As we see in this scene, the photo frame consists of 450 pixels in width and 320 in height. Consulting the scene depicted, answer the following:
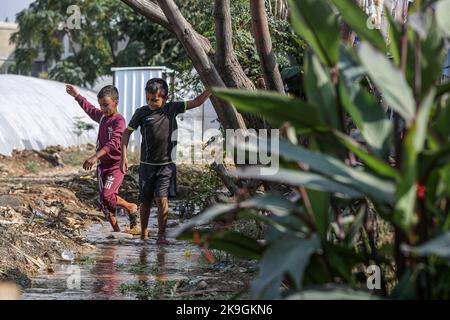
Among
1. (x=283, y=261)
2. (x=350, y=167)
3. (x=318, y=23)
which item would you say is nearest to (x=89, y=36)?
(x=318, y=23)

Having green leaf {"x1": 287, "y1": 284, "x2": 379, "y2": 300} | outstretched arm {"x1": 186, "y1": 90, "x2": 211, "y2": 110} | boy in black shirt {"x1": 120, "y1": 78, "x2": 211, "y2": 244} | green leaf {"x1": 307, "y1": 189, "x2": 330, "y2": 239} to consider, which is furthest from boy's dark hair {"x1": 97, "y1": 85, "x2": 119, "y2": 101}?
green leaf {"x1": 287, "y1": 284, "x2": 379, "y2": 300}

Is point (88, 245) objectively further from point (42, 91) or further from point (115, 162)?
point (42, 91)

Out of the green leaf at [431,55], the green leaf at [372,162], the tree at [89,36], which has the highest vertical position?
the tree at [89,36]

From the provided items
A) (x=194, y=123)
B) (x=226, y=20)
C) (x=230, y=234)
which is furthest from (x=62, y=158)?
(x=230, y=234)

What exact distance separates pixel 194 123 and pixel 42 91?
5410 millimetres

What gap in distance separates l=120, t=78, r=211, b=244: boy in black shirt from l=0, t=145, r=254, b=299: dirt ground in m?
0.81

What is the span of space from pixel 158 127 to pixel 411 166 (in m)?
6.43

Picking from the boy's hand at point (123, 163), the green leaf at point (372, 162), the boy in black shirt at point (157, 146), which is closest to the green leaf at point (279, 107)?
the green leaf at point (372, 162)

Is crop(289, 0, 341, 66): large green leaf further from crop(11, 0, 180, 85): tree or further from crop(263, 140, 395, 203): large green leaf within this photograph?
crop(11, 0, 180, 85): tree

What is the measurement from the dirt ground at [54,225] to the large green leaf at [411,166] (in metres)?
2.90

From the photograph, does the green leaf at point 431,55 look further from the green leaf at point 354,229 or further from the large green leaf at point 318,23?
the green leaf at point 354,229

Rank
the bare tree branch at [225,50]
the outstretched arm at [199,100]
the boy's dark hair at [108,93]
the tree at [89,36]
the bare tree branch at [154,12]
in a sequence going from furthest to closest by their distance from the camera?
the tree at [89,36]
the boy's dark hair at [108,93]
the outstretched arm at [199,100]
the bare tree branch at [154,12]
the bare tree branch at [225,50]

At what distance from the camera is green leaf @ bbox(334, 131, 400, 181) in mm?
A: 3270

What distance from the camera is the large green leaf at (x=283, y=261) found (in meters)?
3.11
